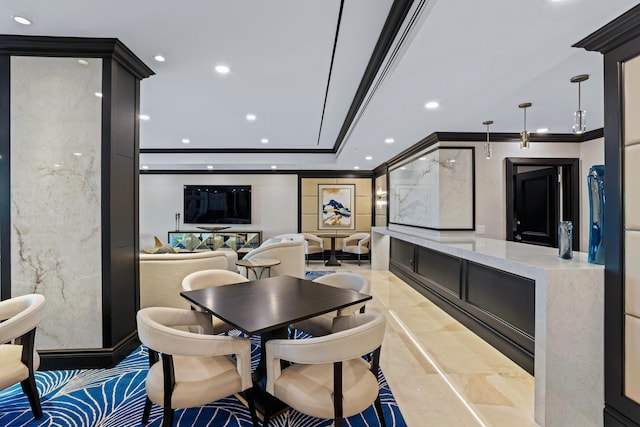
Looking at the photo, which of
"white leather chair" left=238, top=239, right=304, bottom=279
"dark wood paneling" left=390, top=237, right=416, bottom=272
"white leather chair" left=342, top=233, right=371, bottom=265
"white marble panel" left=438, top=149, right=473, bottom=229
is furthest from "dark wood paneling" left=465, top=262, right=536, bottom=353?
"white leather chair" left=342, top=233, right=371, bottom=265

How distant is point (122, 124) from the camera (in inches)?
108

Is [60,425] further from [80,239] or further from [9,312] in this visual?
[80,239]

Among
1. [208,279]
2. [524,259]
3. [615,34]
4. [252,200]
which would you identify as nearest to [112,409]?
[208,279]

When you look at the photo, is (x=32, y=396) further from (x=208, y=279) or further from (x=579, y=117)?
(x=579, y=117)

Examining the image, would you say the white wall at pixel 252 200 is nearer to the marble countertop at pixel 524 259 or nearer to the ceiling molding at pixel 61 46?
the marble countertop at pixel 524 259

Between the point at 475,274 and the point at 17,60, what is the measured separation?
15.1 ft

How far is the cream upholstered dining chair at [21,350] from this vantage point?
1.83 m

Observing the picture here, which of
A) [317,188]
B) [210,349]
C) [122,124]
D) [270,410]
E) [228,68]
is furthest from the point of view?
[317,188]

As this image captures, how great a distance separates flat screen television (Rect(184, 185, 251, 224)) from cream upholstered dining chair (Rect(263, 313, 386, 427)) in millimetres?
7100

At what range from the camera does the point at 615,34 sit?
1.77m

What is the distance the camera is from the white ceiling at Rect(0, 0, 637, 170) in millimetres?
1826

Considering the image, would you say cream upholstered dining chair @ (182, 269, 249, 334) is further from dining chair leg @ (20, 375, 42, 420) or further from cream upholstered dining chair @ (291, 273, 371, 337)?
dining chair leg @ (20, 375, 42, 420)

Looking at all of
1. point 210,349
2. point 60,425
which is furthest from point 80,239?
point 210,349

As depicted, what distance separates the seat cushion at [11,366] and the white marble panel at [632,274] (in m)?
3.52
